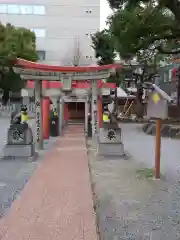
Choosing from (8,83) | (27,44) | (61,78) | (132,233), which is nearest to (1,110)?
(8,83)

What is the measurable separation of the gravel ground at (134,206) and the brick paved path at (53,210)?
0.24 m

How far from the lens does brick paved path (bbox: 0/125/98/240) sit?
4.81 meters

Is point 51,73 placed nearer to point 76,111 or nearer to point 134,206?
point 134,206

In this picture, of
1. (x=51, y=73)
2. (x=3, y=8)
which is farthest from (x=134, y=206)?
(x=3, y=8)

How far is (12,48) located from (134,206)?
107 ft

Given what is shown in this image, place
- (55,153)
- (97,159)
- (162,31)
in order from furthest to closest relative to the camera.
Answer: (55,153)
(97,159)
(162,31)

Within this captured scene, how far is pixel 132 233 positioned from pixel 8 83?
3696cm

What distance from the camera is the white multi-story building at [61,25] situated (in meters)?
48.9

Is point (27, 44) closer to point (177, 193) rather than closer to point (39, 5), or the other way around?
point (39, 5)

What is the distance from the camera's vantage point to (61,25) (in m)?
49.6

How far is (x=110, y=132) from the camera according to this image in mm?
11992

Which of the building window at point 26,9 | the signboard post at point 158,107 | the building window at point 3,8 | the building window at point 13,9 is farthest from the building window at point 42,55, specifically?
the signboard post at point 158,107

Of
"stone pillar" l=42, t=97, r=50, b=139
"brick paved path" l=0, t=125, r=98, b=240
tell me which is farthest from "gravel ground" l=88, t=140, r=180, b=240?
"stone pillar" l=42, t=97, r=50, b=139

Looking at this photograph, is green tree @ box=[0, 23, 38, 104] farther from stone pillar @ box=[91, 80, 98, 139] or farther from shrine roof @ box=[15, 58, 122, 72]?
shrine roof @ box=[15, 58, 122, 72]
